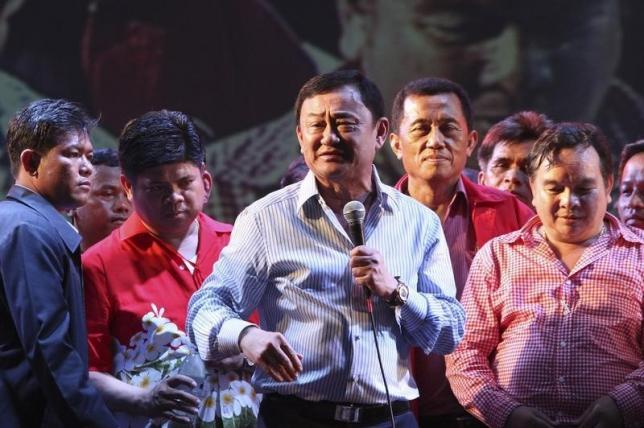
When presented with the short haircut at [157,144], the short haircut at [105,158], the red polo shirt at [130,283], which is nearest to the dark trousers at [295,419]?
the red polo shirt at [130,283]

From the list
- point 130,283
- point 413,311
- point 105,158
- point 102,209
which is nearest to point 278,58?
point 105,158

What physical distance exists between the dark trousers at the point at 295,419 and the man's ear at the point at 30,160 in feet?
3.23

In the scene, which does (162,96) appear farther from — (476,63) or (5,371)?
(5,371)

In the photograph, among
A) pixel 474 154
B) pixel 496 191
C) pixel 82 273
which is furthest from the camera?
pixel 474 154

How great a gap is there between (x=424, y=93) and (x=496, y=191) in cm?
43

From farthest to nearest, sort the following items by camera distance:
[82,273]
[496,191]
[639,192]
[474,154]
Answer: [474,154], [639,192], [496,191], [82,273]

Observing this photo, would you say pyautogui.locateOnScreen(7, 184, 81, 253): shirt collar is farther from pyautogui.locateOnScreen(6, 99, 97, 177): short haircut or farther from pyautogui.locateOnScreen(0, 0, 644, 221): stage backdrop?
pyautogui.locateOnScreen(0, 0, 644, 221): stage backdrop

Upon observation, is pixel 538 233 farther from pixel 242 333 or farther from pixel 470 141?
pixel 242 333

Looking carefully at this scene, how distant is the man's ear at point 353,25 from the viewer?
566 centimetres

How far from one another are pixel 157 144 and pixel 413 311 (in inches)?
39.0

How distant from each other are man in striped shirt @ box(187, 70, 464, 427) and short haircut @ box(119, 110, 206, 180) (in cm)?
40

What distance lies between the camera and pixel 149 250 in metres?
3.18

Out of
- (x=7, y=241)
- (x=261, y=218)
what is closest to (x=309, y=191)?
(x=261, y=218)

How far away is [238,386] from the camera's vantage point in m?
3.09
